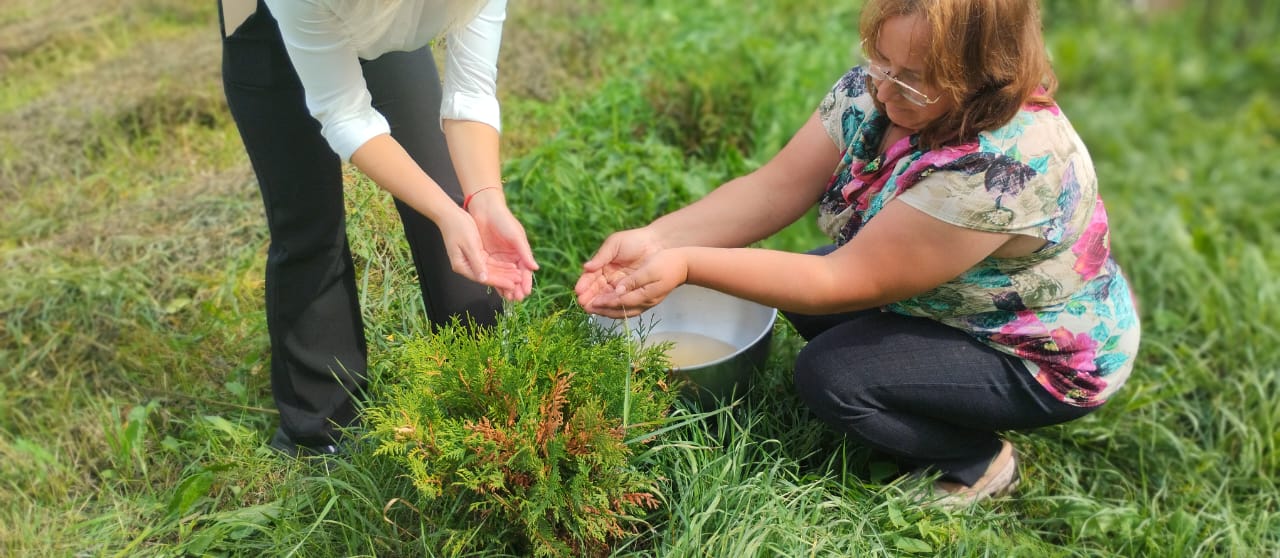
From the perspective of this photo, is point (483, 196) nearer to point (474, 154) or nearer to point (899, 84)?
point (474, 154)

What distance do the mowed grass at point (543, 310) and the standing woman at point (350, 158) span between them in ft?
0.43

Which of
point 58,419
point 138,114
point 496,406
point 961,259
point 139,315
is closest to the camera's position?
point 496,406

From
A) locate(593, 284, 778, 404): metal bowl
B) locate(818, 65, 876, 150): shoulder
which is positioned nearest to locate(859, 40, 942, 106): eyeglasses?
locate(818, 65, 876, 150): shoulder

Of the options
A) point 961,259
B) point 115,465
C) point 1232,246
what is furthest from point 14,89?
point 1232,246

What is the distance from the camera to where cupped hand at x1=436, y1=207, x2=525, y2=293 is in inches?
72.1

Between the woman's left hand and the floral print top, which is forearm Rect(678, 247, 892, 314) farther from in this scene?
the floral print top

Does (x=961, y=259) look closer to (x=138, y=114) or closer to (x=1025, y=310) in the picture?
(x=1025, y=310)

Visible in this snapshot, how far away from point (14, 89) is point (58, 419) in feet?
6.39

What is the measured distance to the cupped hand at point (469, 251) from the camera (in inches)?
72.1

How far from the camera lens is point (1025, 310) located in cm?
202

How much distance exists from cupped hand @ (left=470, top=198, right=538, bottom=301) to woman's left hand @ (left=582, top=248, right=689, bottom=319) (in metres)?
0.13

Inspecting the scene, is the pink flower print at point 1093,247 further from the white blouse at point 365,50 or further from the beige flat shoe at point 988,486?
the white blouse at point 365,50

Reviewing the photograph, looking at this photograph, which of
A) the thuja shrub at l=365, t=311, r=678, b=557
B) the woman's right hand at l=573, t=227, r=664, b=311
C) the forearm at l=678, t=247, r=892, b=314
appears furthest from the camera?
the woman's right hand at l=573, t=227, r=664, b=311

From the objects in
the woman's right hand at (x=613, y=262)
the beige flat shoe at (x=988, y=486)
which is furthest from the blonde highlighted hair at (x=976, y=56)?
the beige flat shoe at (x=988, y=486)
